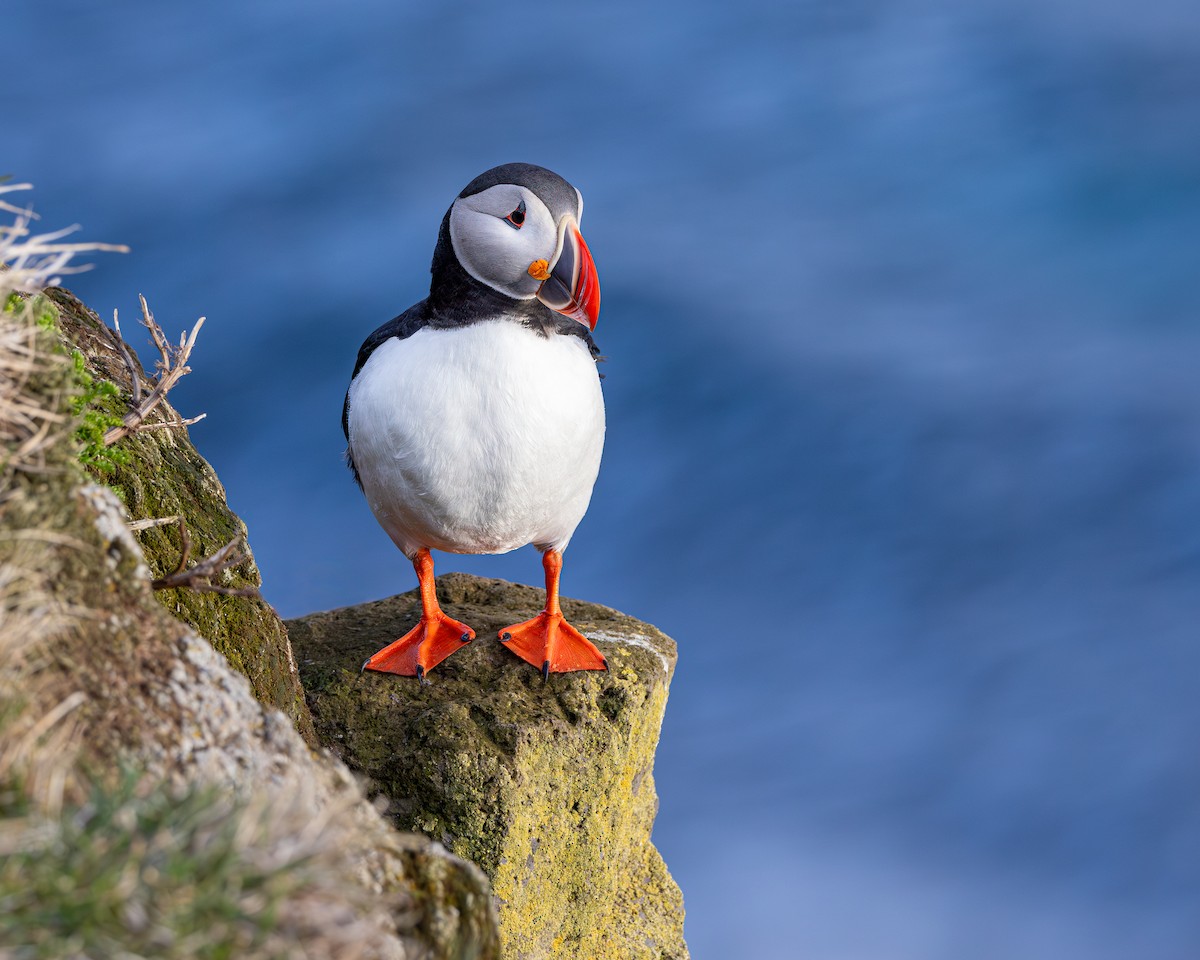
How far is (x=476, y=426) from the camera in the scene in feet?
15.8

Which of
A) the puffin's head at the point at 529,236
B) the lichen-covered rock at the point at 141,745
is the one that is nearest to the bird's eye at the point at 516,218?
the puffin's head at the point at 529,236

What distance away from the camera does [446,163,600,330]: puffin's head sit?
181 inches

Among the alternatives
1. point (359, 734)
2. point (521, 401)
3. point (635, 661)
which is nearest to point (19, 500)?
point (521, 401)

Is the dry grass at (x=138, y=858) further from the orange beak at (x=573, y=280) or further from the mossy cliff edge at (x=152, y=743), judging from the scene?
the orange beak at (x=573, y=280)

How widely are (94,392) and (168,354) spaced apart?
2.64 ft

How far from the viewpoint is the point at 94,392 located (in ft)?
11.2

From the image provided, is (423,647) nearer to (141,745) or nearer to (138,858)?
(141,745)

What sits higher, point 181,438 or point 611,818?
point 181,438

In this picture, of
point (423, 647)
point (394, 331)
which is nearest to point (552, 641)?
A: point (423, 647)

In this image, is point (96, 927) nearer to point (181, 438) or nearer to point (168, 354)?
point (168, 354)

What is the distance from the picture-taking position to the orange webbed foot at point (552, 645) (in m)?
5.41

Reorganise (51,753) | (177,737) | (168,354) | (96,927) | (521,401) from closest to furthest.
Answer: (96,927) → (51,753) → (177,737) → (168,354) → (521,401)

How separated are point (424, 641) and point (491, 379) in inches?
53.3

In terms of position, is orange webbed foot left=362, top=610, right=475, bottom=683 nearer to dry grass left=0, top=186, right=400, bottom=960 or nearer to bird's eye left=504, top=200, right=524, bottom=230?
bird's eye left=504, top=200, right=524, bottom=230
